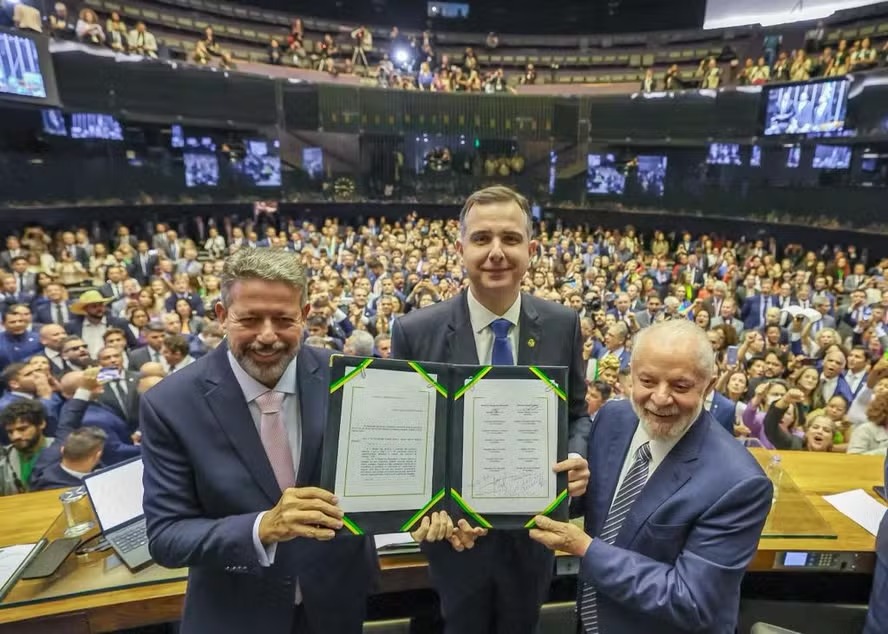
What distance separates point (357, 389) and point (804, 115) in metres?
16.8

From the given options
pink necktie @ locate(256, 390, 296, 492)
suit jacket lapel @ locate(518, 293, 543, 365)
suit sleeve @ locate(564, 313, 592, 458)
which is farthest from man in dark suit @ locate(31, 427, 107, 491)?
suit sleeve @ locate(564, 313, 592, 458)

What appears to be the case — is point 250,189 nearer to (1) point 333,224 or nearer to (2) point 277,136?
(2) point 277,136

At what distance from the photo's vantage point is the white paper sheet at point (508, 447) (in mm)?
1654

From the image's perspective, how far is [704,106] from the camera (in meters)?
16.3

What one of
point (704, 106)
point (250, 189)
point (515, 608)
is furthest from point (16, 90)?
point (704, 106)

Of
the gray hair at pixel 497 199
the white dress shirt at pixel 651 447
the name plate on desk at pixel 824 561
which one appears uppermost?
the gray hair at pixel 497 199

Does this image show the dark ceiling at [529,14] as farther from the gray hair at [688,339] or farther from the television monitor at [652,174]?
the gray hair at [688,339]

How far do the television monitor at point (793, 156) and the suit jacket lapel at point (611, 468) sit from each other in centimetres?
1700

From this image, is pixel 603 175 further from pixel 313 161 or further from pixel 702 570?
pixel 702 570

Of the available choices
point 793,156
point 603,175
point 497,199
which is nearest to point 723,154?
point 793,156

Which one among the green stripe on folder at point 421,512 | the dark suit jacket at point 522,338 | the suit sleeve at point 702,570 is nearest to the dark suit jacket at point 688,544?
the suit sleeve at point 702,570

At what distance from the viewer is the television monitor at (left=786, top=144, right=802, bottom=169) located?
1512cm

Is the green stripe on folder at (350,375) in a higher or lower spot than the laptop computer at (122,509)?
higher

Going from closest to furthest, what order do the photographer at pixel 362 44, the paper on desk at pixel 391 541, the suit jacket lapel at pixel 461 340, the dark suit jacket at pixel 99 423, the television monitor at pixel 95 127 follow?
the suit jacket lapel at pixel 461 340 < the paper on desk at pixel 391 541 < the dark suit jacket at pixel 99 423 < the television monitor at pixel 95 127 < the photographer at pixel 362 44
